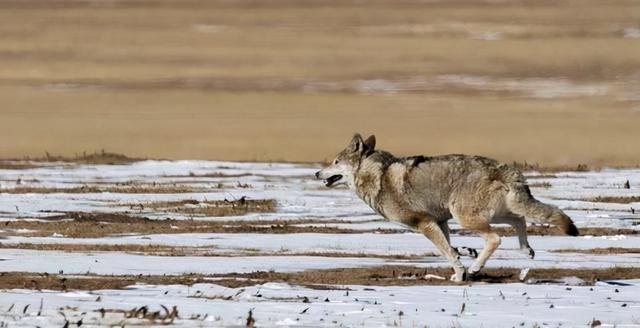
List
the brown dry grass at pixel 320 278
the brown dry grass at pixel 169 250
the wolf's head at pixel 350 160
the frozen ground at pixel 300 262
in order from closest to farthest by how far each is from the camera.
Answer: the frozen ground at pixel 300 262
the brown dry grass at pixel 320 278
the wolf's head at pixel 350 160
the brown dry grass at pixel 169 250

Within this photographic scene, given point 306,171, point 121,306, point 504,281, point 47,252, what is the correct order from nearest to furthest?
point 121,306
point 504,281
point 47,252
point 306,171

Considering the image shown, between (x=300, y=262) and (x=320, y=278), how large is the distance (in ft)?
6.67

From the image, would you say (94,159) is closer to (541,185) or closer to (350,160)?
(541,185)

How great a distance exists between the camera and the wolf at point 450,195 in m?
17.2

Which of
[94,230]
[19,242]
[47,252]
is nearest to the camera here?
[47,252]

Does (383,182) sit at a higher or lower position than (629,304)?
higher

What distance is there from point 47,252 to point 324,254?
12.5ft

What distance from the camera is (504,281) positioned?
17.0 meters

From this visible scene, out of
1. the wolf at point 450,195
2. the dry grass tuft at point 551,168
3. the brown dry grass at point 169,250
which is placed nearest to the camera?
the wolf at point 450,195

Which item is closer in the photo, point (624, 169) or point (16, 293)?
point (16, 293)

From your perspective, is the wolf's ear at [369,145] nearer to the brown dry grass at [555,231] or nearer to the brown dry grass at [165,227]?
the brown dry grass at [165,227]

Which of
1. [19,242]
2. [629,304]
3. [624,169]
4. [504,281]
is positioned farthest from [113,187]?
[629,304]

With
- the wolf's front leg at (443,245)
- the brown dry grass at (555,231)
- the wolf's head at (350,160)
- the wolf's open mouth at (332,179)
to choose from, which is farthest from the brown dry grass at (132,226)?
the wolf's front leg at (443,245)

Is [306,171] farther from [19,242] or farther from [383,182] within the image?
[383,182]
